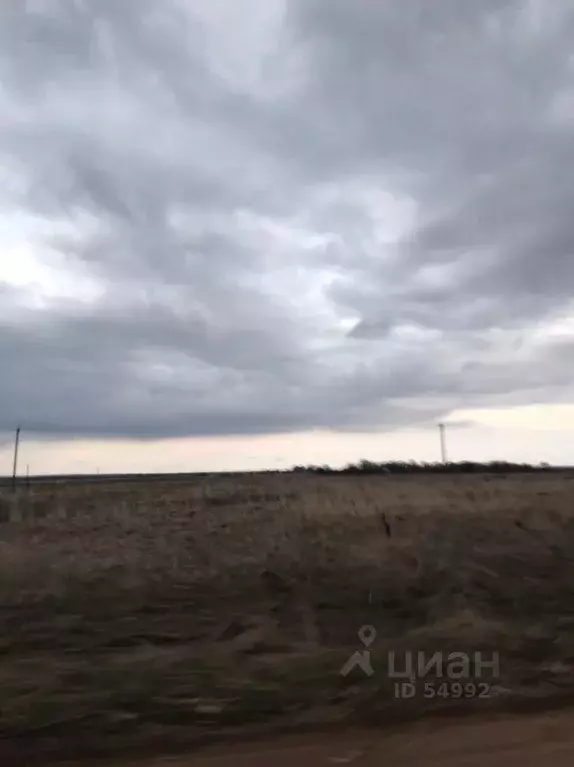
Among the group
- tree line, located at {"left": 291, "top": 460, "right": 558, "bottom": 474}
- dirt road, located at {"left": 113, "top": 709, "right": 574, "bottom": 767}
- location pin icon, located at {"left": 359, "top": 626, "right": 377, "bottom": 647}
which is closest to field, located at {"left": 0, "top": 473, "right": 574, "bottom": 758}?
location pin icon, located at {"left": 359, "top": 626, "right": 377, "bottom": 647}

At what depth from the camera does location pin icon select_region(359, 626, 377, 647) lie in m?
9.93

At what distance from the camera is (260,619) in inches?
430

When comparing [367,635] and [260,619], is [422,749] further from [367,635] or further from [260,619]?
[260,619]

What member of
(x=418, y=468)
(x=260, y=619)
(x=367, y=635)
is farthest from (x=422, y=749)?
(x=418, y=468)

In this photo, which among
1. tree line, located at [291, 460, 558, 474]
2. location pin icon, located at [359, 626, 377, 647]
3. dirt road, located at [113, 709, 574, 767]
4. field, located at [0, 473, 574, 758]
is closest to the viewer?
dirt road, located at [113, 709, 574, 767]

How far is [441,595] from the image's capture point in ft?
40.3

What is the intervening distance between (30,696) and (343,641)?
13.3 feet

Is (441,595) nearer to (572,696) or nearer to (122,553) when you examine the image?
(572,696)

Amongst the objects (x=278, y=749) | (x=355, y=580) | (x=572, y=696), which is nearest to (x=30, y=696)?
(x=278, y=749)

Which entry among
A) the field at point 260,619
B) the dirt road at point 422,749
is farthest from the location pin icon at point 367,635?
the dirt road at point 422,749

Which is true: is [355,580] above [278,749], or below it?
above

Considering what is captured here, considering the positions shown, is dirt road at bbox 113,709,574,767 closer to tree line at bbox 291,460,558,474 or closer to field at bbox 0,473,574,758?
field at bbox 0,473,574,758

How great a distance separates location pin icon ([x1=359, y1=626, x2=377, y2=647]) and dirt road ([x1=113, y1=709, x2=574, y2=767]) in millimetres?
2835

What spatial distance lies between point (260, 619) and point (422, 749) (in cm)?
479
